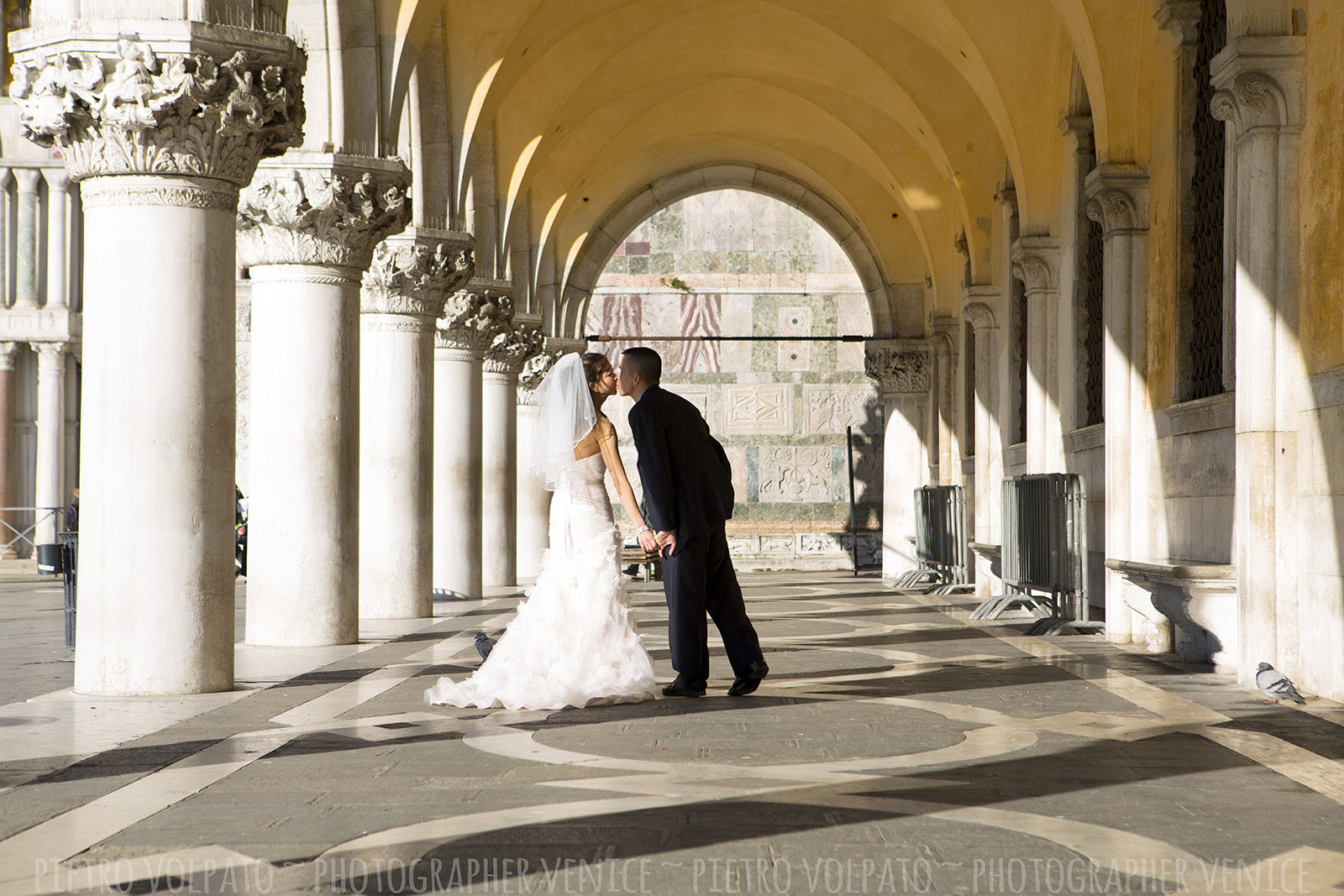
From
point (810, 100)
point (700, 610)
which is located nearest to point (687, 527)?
point (700, 610)

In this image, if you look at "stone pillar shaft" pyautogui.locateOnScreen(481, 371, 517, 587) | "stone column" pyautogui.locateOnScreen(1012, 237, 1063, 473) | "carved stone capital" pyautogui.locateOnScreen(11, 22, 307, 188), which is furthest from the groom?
"stone pillar shaft" pyautogui.locateOnScreen(481, 371, 517, 587)

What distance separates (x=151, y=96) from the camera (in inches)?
287

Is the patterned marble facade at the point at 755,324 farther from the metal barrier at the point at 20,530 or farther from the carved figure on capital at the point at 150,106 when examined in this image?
the carved figure on capital at the point at 150,106

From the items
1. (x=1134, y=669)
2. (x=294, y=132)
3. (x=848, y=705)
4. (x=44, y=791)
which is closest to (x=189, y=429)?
(x=294, y=132)

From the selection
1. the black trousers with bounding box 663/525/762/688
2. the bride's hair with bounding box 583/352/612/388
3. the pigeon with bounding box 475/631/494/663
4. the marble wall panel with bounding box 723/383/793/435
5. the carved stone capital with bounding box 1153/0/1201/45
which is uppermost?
the carved stone capital with bounding box 1153/0/1201/45

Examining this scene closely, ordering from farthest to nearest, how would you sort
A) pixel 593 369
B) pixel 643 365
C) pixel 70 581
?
1. pixel 70 581
2. pixel 593 369
3. pixel 643 365

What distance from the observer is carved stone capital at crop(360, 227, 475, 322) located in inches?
533

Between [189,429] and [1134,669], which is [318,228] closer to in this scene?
[189,429]

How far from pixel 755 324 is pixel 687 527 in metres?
22.9

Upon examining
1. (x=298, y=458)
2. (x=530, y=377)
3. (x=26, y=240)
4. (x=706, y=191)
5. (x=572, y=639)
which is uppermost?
(x=706, y=191)

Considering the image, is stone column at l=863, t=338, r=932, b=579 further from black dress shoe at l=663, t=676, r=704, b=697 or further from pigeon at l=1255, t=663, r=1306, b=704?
black dress shoe at l=663, t=676, r=704, b=697

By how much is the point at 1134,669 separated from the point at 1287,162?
10.2ft

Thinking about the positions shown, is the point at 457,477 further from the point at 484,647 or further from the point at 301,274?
the point at 484,647

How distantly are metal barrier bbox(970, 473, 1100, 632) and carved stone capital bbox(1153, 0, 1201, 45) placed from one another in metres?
3.53
